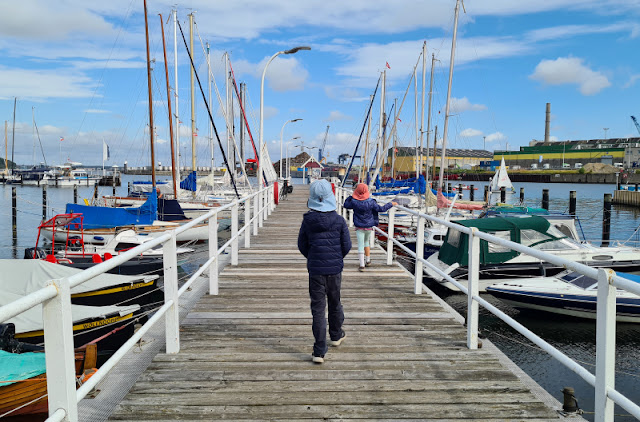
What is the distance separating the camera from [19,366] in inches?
219

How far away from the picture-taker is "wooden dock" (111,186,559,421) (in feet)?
11.4

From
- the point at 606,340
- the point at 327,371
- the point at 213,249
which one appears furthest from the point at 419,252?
the point at 606,340

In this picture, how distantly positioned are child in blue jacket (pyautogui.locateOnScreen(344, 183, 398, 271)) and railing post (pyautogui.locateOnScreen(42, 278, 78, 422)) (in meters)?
5.90

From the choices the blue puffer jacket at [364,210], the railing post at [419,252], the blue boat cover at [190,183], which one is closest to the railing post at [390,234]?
the blue puffer jacket at [364,210]

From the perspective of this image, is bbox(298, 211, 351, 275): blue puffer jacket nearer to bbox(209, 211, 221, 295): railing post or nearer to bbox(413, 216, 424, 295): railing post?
bbox(209, 211, 221, 295): railing post

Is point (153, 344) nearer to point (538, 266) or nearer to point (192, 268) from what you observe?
point (538, 266)

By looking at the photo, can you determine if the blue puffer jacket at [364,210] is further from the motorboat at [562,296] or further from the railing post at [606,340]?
the motorboat at [562,296]

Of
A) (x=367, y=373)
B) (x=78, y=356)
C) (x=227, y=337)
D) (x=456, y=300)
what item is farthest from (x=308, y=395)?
(x=456, y=300)

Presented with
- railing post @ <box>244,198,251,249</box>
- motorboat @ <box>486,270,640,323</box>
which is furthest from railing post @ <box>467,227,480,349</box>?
motorboat @ <box>486,270,640,323</box>

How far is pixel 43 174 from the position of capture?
93.1 metres

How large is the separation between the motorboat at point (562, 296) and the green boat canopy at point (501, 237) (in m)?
1.19

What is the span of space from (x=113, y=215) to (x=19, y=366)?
50.0ft

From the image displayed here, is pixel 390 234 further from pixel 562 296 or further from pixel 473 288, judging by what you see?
pixel 562 296

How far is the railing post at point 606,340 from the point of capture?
106 inches
